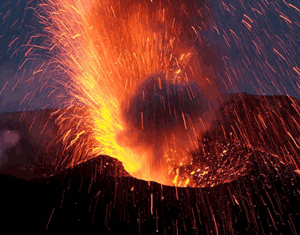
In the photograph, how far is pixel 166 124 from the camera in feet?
53.5

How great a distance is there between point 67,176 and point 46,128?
23.8m

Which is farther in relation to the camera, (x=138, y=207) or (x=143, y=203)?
(x=143, y=203)

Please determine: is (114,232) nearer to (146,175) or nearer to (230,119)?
(146,175)

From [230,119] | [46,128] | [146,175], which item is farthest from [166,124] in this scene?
[46,128]

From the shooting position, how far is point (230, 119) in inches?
990

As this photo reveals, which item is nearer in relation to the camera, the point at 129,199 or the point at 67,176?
the point at 129,199

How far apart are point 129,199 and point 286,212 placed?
545 cm

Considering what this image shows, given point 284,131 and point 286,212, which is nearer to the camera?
point 286,212

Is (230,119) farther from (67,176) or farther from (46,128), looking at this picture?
(46,128)

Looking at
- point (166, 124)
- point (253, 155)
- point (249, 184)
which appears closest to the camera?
point (249, 184)

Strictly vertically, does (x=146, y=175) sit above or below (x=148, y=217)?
below

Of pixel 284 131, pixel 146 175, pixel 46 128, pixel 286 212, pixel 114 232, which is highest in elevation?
pixel 114 232

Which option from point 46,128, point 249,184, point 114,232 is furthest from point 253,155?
point 46,128

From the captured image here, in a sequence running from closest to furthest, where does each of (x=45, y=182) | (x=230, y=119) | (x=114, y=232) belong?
(x=114, y=232), (x=45, y=182), (x=230, y=119)
